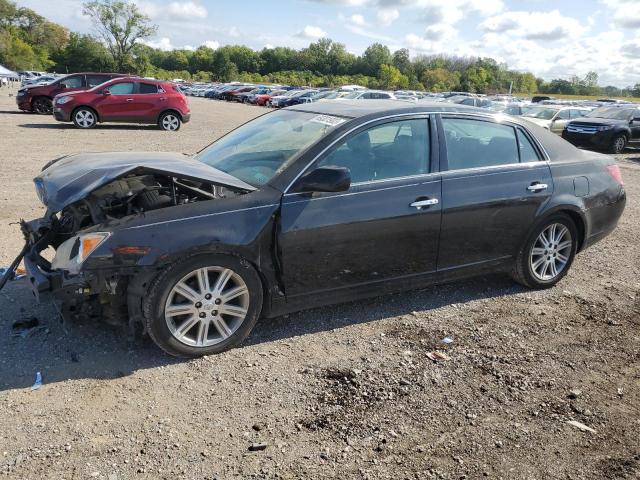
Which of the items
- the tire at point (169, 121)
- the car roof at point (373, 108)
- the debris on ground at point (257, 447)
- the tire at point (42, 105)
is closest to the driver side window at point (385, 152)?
the car roof at point (373, 108)

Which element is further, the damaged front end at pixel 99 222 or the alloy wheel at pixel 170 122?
the alloy wheel at pixel 170 122

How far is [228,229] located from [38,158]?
9.15 metres

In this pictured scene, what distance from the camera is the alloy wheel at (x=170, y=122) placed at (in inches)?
725

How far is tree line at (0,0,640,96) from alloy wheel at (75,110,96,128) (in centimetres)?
7633

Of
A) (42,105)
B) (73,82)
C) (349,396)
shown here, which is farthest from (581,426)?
(42,105)

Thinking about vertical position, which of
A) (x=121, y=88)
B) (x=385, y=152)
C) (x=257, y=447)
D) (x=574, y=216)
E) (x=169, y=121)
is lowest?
(x=257, y=447)

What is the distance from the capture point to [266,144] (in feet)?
14.7

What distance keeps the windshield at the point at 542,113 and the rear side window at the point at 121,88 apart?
14.6 metres

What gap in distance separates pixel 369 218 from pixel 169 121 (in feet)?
52.2

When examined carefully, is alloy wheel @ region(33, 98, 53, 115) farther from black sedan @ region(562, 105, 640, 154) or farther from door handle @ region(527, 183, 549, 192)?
door handle @ region(527, 183, 549, 192)

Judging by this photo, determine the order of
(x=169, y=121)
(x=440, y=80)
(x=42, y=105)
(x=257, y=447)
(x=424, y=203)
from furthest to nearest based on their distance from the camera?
(x=440, y=80) → (x=42, y=105) → (x=169, y=121) → (x=424, y=203) → (x=257, y=447)

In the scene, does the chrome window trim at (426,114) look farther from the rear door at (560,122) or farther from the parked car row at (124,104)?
the rear door at (560,122)

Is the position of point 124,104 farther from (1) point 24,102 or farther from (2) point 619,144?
(2) point 619,144

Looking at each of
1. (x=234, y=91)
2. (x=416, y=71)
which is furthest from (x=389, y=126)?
(x=416, y=71)
